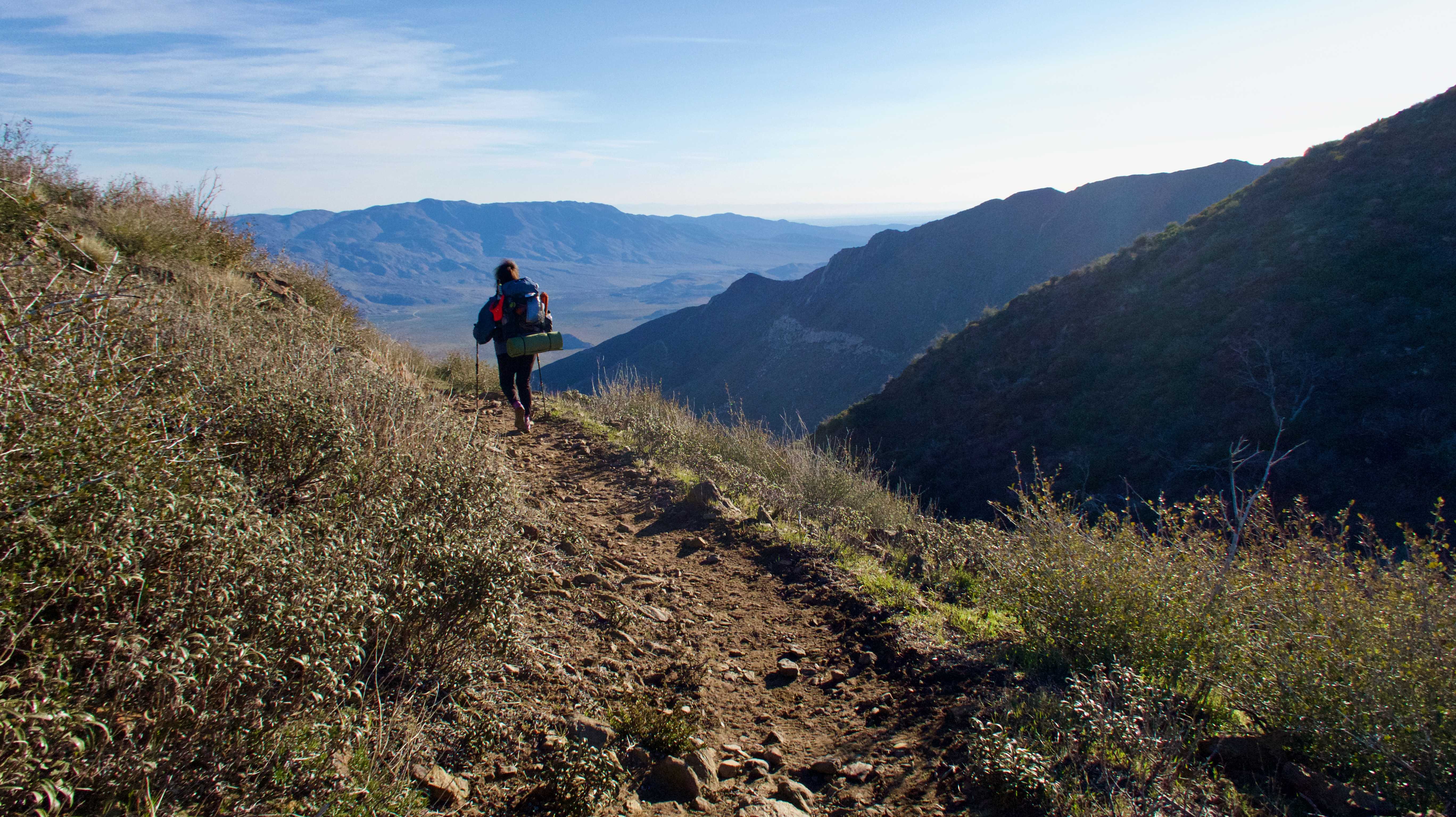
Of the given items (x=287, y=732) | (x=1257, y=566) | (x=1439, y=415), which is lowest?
(x=1439, y=415)

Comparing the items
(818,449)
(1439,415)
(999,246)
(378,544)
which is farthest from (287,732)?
(999,246)

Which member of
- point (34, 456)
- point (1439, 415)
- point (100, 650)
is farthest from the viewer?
point (1439, 415)

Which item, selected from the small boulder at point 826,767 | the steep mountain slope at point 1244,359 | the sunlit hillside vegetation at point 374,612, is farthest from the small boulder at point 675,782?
the steep mountain slope at point 1244,359

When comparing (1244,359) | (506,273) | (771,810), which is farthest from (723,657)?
(1244,359)

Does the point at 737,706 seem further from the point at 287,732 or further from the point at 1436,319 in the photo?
the point at 1436,319

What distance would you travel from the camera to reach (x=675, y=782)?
2.17 metres

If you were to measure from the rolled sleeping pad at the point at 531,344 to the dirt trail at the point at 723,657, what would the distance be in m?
1.62

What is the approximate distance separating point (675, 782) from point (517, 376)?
494 cm

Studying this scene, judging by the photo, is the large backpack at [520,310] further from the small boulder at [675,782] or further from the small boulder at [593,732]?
the small boulder at [675,782]

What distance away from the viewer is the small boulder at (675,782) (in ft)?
7.00

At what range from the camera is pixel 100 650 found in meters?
1.35

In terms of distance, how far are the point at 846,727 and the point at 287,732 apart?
185 centimetres

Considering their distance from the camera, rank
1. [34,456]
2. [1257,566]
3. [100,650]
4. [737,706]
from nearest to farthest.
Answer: [100,650] < [34,456] < [737,706] < [1257,566]

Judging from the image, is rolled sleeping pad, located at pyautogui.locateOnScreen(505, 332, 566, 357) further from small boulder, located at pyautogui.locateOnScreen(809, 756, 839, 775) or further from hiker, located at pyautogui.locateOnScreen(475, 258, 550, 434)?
small boulder, located at pyautogui.locateOnScreen(809, 756, 839, 775)
